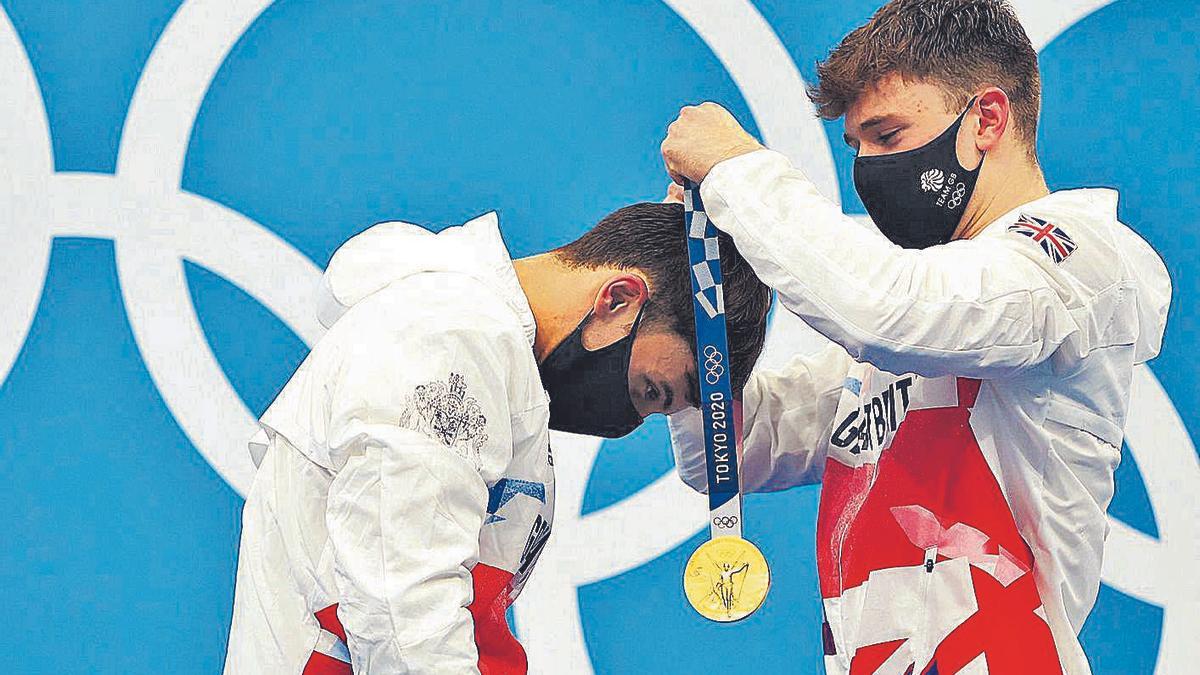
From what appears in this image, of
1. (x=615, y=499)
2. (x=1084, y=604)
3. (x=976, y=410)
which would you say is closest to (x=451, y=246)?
(x=976, y=410)

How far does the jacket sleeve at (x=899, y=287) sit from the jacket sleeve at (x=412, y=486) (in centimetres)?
45

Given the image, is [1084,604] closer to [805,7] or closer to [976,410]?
[976,410]

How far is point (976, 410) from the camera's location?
2.23 m

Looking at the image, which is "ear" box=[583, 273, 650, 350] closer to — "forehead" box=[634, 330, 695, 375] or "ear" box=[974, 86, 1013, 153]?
"forehead" box=[634, 330, 695, 375]

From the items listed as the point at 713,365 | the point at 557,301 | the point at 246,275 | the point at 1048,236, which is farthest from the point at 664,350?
the point at 246,275

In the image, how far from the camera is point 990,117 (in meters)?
2.32

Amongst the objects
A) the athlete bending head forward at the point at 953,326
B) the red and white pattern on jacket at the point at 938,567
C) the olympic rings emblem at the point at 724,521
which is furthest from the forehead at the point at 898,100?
the olympic rings emblem at the point at 724,521

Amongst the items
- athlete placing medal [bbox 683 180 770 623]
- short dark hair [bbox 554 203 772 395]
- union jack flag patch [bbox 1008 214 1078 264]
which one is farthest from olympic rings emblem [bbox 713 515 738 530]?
union jack flag patch [bbox 1008 214 1078 264]

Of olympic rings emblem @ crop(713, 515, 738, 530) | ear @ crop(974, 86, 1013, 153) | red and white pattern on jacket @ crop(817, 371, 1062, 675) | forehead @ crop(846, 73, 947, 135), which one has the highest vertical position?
forehead @ crop(846, 73, 947, 135)

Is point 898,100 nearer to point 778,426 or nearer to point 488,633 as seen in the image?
point 778,426

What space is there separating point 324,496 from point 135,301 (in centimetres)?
163

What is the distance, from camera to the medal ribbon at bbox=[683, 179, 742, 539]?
85.7 inches

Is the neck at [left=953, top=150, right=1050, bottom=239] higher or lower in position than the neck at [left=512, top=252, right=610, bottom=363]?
higher

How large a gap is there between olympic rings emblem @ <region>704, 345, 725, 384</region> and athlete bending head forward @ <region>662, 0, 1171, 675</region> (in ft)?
0.68
